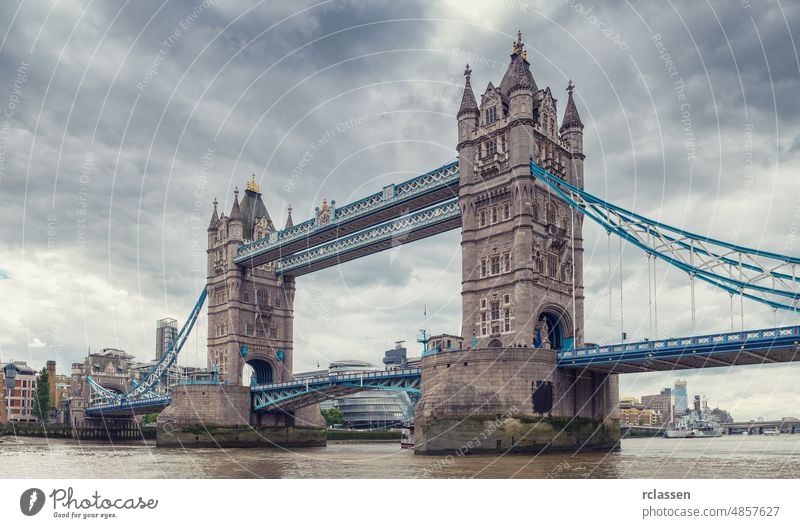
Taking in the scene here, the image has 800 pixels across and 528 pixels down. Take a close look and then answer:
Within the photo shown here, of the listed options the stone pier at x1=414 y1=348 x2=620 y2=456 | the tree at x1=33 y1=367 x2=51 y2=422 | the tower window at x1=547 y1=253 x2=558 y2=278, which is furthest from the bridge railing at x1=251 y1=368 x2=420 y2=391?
the tree at x1=33 y1=367 x2=51 y2=422

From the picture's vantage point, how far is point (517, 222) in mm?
55844

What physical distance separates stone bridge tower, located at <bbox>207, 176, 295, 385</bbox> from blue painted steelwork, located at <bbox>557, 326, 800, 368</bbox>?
143 ft

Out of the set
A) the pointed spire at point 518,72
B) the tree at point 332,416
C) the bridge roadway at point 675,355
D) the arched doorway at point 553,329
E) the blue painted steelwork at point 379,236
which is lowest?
the tree at point 332,416

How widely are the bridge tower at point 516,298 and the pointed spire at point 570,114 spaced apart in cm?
9

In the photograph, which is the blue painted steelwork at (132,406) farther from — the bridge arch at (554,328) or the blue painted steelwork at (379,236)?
the bridge arch at (554,328)

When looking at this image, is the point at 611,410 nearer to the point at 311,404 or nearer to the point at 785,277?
the point at 785,277

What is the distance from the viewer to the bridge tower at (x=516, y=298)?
49938mm

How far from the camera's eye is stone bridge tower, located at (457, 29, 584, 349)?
184 feet

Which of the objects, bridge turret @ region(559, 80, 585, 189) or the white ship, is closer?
bridge turret @ region(559, 80, 585, 189)

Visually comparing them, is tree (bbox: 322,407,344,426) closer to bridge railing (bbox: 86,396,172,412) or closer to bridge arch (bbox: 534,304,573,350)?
bridge railing (bbox: 86,396,172,412)

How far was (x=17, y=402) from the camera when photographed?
126 m

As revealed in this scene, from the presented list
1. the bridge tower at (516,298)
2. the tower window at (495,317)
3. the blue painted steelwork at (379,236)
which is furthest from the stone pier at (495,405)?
the blue painted steelwork at (379,236)
